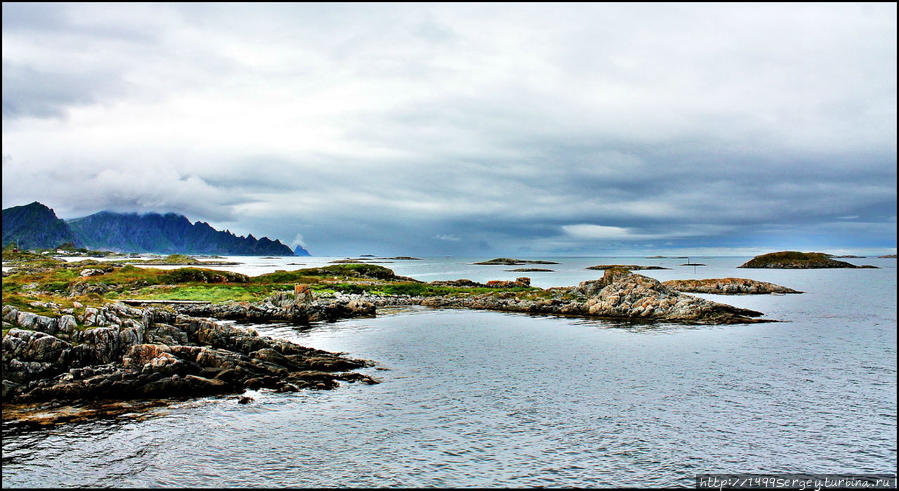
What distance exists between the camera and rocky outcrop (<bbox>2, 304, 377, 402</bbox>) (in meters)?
→ 29.4

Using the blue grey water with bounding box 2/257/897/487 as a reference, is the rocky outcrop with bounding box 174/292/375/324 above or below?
above

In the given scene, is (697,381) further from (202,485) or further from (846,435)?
(202,485)

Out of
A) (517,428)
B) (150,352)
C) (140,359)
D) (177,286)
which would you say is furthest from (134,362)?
(177,286)

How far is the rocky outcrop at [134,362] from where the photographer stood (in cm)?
2938

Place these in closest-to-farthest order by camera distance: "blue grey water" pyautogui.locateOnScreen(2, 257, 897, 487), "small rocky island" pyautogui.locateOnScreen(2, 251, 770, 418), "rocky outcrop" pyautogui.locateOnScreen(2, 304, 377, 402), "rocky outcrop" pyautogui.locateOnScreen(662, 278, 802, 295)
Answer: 1. "blue grey water" pyautogui.locateOnScreen(2, 257, 897, 487)
2. "rocky outcrop" pyautogui.locateOnScreen(2, 304, 377, 402)
3. "small rocky island" pyautogui.locateOnScreen(2, 251, 770, 418)
4. "rocky outcrop" pyautogui.locateOnScreen(662, 278, 802, 295)

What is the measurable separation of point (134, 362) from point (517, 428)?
2593 cm

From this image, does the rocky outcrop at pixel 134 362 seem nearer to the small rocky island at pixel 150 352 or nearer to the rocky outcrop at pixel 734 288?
the small rocky island at pixel 150 352

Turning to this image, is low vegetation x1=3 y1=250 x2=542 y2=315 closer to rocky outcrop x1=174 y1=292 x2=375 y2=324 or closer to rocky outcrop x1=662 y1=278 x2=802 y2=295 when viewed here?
rocky outcrop x1=174 y1=292 x2=375 y2=324

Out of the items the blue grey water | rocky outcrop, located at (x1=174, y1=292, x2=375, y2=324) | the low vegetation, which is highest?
the low vegetation

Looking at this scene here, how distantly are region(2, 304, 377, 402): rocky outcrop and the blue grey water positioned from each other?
9.78 feet

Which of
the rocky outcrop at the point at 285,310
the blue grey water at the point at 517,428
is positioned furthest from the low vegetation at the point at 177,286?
the blue grey water at the point at 517,428

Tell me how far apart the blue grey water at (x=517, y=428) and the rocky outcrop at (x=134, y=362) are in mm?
2982

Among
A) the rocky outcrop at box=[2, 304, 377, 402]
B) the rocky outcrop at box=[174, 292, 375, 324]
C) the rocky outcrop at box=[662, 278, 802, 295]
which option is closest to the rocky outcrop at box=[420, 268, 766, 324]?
the rocky outcrop at box=[174, 292, 375, 324]

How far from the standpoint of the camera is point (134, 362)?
32719mm
